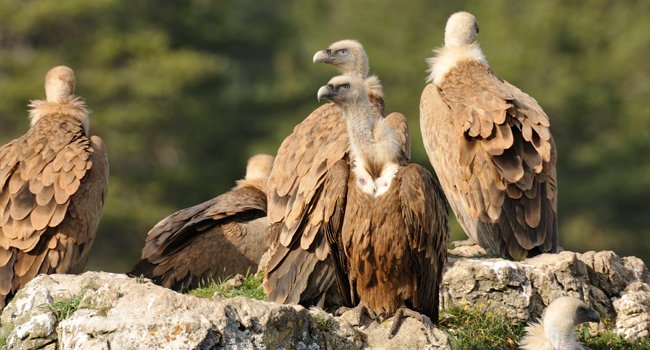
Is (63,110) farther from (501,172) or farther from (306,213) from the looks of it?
(501,172)

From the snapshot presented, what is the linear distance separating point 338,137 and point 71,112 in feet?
9.28

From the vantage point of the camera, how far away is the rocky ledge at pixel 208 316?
7.59 meters

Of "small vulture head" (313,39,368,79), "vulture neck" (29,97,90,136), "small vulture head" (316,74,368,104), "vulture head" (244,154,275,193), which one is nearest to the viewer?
"small vulture head" (316,74,368,104)

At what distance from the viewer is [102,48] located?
108ft

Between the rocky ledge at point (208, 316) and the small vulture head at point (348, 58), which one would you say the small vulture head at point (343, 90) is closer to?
the rocky ledge at point (208, 316)

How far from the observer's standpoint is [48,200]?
1083 cm

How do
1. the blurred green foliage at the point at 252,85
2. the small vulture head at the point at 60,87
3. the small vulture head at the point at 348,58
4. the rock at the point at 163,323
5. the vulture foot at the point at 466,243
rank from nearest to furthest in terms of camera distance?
the rock at the point at 163,323
the vulture foot at the point at 466,243
the small vulture head at the point at 348,58
the small vulture head at the point at 60,87
the blurred green foliage at the point at 252,85

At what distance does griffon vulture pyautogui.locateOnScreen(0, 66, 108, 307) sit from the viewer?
10.7 m

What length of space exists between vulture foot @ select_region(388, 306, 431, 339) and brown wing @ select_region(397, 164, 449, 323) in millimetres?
224

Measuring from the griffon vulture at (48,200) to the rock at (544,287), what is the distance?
291cm

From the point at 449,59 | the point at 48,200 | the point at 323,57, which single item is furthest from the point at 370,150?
the point at 449,59

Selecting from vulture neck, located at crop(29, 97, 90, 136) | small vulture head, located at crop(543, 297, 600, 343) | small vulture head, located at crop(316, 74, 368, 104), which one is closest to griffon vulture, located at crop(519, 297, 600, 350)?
small vulture head, located at crop(543, 297, 600, 343)

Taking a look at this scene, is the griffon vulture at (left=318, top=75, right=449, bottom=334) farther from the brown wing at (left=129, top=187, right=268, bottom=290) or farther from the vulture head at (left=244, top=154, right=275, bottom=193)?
the vulture head at (left=244, top=154, right=275, bottom=193)

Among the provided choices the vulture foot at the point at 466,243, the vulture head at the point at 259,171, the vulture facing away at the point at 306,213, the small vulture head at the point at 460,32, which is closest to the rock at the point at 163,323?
the vulture facing away at the point at 306,213
